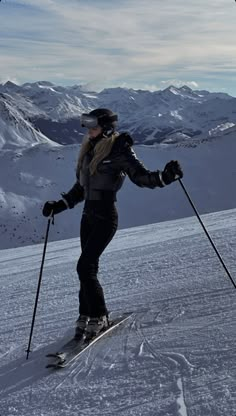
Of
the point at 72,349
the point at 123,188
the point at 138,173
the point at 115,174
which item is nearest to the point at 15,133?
the point at 123,188

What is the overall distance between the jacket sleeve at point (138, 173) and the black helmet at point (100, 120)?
321mm

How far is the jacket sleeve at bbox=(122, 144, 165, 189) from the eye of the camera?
4500mm

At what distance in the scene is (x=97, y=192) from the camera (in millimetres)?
4805

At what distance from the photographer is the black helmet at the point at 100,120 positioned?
15.6 ft

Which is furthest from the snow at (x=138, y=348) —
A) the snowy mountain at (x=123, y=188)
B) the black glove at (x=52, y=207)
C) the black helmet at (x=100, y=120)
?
the snowy mountain at (x=123, y=188)

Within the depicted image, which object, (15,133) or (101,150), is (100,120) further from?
(15,133)

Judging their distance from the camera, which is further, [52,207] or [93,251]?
[52,207]

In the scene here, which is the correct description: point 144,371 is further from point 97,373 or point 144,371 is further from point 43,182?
point 43,182

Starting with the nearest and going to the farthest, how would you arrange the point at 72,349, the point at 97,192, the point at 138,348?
the point at 138,348
the point at 72,349
the point at 97,192

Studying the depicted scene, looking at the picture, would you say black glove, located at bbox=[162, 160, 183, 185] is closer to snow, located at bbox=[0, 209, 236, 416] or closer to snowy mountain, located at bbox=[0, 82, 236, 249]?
snow, located at bbox=[0, 209, 236, 416]

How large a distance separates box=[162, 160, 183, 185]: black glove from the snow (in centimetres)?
131

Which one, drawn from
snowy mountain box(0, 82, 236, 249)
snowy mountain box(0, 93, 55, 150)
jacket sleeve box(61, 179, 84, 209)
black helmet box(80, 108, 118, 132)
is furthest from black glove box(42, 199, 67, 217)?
snowy mountain box(0, 93, 55, 150)

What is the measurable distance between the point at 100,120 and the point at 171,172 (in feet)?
2.65

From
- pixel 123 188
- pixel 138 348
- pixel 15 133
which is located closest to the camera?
pixel 138 348
